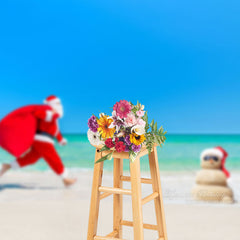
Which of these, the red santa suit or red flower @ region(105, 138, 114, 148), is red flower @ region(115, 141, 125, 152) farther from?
the red santa suit

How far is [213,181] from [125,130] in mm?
2083

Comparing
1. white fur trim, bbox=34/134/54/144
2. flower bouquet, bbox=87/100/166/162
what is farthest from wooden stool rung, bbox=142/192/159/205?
white fur trim, bbox=34/134/54/144

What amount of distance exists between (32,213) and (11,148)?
1625 mm

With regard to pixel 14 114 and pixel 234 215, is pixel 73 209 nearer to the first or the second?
pixel 234 215

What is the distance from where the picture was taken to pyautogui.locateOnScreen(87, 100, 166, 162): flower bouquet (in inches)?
48.8

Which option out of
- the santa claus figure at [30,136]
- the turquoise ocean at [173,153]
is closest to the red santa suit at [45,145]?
the santa claus figure at [30,136]

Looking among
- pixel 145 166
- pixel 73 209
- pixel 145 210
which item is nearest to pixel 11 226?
pixel 73 209

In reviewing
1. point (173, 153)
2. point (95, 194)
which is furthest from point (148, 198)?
point (173, 153)

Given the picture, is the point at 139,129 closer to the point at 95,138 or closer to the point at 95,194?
the point at 95,138

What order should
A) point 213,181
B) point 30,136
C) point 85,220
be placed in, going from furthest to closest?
point 30,136, point 213,181, point 85,220

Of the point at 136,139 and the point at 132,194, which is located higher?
the point at 136,139

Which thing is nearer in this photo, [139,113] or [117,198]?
[139,113]

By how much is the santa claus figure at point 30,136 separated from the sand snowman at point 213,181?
1194 mm

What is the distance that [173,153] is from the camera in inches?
346
